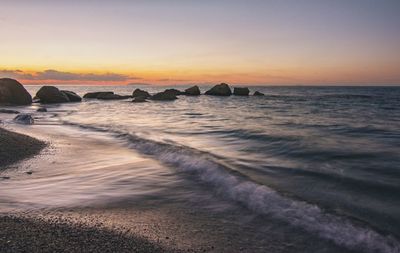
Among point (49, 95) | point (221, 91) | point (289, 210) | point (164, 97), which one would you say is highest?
point (221, 91)

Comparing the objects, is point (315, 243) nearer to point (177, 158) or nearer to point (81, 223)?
point (81, 223)

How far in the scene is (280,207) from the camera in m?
7.19

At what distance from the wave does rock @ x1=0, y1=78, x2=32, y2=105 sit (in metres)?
36.5

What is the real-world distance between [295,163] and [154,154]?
4.79 metres

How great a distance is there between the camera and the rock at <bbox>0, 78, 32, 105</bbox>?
42.1 m

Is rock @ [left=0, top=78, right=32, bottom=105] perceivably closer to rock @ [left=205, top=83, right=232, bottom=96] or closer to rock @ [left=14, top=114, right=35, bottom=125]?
rock @ [left=14, top=114, right=35, bottom=125]

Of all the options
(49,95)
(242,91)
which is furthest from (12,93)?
(242,91)

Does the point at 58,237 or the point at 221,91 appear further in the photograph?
the point at 221,91

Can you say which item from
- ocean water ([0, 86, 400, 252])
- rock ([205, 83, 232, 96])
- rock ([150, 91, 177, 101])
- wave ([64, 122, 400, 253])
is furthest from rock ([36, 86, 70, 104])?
wave ([64, 122, 400, 253])

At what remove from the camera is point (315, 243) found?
18.5 ft

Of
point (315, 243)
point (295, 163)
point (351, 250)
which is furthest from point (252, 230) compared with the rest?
point (295, 163)

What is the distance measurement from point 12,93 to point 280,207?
42.8 m

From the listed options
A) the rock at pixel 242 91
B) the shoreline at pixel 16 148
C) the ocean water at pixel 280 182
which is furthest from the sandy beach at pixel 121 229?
the rock at pixel 242 91

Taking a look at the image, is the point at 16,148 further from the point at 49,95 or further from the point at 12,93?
the point at 49,95
